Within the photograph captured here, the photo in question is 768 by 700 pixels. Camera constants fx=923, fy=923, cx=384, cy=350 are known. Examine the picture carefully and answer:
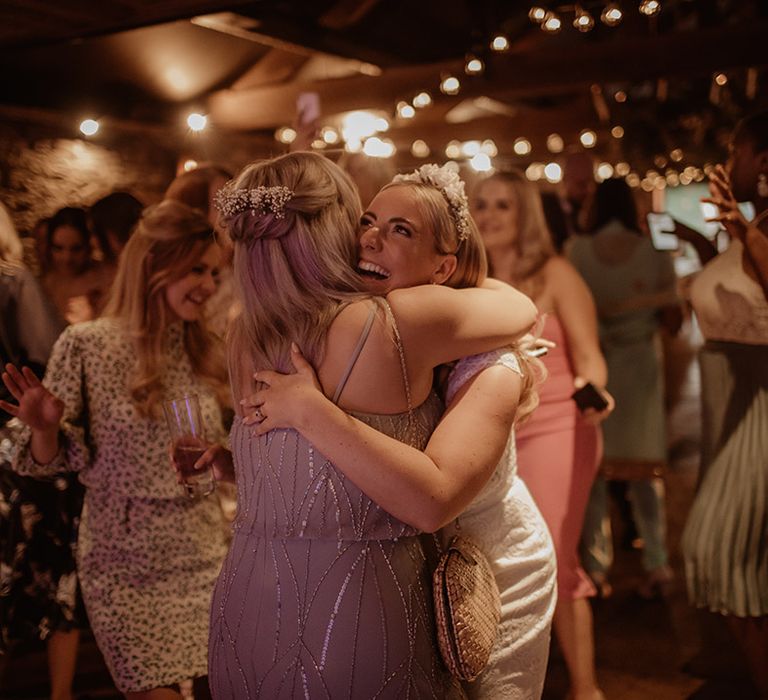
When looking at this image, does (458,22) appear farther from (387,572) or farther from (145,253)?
(387,572)

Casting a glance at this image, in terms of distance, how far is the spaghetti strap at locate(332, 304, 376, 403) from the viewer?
1.66m

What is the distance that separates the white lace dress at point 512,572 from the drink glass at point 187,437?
616 millimetres

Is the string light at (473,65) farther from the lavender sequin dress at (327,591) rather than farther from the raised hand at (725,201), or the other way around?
the lavender sequin dress at (327,591)

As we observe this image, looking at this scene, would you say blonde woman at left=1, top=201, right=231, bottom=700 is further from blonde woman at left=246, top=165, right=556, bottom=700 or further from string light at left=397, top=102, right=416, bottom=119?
string light at left=397, top=102, right=416, bottom=119

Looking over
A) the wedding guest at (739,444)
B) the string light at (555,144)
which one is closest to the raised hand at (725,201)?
the wedding guest at (739,444)

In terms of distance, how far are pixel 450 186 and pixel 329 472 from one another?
66cm

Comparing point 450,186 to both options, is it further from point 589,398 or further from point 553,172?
point 553,172

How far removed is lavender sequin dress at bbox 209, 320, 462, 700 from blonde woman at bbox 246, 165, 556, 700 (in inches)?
3.2

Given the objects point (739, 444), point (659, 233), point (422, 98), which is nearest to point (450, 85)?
point (422, 98)

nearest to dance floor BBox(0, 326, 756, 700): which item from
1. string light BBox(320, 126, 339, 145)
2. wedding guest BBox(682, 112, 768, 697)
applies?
wedding guest BBox(682, 112, 768, 697)

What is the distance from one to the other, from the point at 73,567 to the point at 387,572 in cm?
178

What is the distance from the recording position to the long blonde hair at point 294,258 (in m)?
1.70

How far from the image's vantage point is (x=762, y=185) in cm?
293

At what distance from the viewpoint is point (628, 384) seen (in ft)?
14.6
